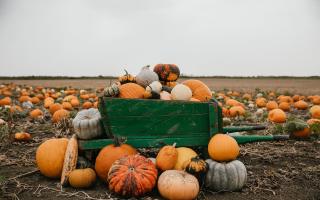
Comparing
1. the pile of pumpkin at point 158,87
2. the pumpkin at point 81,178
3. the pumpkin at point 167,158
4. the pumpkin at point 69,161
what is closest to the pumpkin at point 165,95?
the pile of pumpkin at point 158,87

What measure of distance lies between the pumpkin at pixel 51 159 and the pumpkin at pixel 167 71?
1935 millimetres

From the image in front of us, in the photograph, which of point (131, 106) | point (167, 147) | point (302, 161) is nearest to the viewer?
point (167, 147)

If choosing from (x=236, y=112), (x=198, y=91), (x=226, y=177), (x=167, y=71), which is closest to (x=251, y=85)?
(x=236, y=112)

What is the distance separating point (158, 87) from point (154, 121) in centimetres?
60

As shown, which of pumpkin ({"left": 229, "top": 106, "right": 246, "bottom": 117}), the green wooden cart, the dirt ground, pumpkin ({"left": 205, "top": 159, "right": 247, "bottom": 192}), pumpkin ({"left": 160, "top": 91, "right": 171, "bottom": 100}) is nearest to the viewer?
pumpkin ({"left": 205, "top": 159, "right": 247, "bottom": 192})

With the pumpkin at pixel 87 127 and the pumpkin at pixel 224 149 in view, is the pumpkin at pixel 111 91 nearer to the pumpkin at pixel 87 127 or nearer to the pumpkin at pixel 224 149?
the pumpkin at pixel 87 127

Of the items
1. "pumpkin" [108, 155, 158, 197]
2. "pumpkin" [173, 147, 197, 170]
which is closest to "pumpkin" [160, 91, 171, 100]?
"pumpkin" [173, 147, 197, 170]

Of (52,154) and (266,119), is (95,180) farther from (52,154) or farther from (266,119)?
(266,119)

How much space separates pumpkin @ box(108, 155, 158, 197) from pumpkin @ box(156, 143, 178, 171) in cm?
14

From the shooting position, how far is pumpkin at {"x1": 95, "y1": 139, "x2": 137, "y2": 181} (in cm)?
466

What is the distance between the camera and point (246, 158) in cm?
598

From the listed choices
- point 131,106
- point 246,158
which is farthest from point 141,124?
point 246,158

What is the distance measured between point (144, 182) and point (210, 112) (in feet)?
4.20

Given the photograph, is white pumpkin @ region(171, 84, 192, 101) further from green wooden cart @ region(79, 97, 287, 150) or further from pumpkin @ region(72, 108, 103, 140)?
pumpkin @ region(72, 108, 103, 140)
